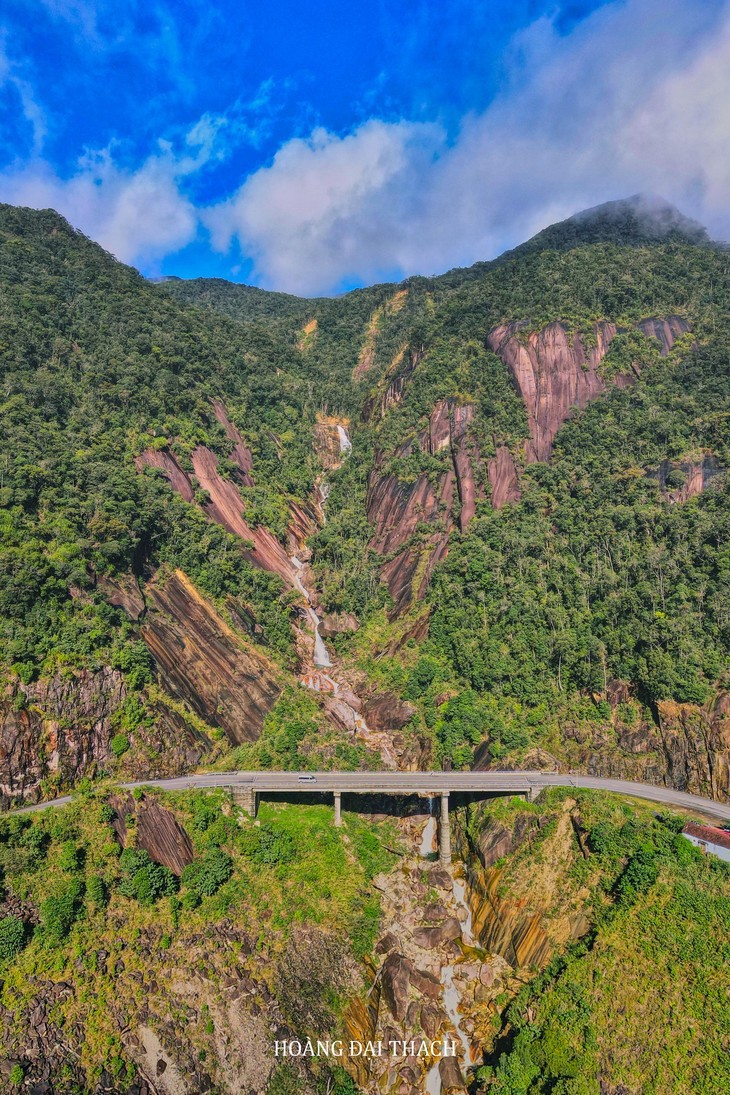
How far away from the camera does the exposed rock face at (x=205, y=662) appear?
67.7 metres

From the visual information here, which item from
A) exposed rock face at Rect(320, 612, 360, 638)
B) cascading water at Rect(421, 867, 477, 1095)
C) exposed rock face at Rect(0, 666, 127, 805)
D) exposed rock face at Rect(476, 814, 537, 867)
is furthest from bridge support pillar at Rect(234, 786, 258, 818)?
exposed rock face at Rect(320, 612, 360, 638)

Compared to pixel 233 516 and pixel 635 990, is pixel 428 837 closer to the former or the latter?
pixel 635 990

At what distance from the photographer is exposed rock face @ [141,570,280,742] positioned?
2665 inches

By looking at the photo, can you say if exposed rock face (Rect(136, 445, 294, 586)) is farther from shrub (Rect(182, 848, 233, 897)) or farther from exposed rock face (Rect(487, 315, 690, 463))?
shrub (Rect(182, 848, 233, 897))

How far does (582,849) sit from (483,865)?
975 centimetres

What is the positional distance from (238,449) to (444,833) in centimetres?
7434

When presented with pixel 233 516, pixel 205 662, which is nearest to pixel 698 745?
pixel 205 662

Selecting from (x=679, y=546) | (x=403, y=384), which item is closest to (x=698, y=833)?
(x=679, y=546)

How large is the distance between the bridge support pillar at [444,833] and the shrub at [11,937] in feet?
117

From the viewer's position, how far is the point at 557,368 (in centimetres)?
10631

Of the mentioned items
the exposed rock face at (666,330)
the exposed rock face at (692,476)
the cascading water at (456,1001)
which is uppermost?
the exposed rock face at (666,330)

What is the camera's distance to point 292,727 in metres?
69.2

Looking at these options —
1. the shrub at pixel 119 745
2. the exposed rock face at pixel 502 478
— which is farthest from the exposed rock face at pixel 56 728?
the exposed rock face at pixel 502 478

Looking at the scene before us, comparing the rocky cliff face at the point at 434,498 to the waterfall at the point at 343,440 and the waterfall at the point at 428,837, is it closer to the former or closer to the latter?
the waterfall at the point at 343,440
